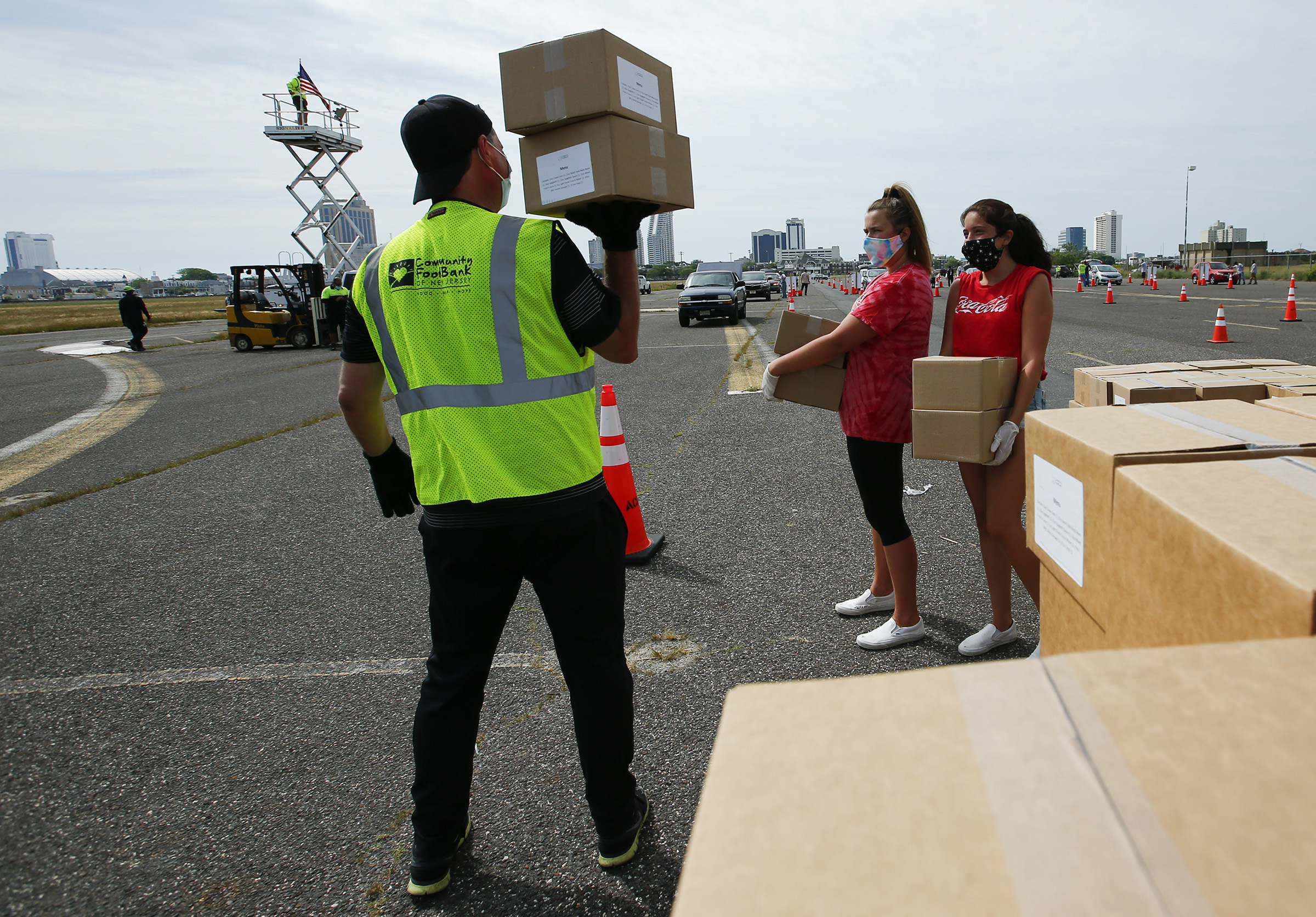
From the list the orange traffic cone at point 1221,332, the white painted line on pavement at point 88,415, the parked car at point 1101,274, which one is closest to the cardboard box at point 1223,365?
the white painted line on pavement at point 88,415

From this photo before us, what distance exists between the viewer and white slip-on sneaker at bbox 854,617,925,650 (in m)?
3.64

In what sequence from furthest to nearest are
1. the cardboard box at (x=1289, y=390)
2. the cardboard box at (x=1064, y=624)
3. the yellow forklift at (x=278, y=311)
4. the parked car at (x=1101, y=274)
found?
1. the parked car at (x=1101, y=274)
2. the yellow forklift at (x=278, y=311)
3. the cardboard box at (x=1289, y=390)
4. the cardboard box at (x=1064, y=624)

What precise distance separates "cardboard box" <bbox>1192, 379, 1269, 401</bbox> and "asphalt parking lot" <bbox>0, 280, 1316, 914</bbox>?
131 centimetres

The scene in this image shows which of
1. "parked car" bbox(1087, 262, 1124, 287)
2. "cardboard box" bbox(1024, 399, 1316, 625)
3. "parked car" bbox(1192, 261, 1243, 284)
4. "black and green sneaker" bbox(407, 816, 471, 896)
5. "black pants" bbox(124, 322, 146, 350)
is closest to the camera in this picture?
"cardboard box" bbox(1024, 399, 1316, 625)

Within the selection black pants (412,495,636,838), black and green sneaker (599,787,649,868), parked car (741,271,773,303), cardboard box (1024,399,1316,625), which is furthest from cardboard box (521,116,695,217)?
parked car (741,271,773,303)

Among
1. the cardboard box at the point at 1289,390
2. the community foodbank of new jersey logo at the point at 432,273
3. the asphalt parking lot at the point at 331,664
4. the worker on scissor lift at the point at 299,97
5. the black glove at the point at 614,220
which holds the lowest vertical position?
the asphalt parking lot at the point at 331,664

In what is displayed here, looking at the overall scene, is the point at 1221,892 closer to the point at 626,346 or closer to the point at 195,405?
the point at 626,346

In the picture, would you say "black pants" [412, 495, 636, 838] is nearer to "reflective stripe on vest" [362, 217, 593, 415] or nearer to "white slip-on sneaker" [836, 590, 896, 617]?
"reflective stripe on vest" [362, 217, 593, 415]

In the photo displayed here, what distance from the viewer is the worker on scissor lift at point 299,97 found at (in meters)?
45.2

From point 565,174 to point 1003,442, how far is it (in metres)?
1.90

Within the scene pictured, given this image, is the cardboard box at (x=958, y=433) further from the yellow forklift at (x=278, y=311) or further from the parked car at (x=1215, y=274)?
the parked car at (x=1215, y=274)

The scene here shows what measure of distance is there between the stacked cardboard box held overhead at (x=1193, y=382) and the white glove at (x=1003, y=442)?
0.94 feet

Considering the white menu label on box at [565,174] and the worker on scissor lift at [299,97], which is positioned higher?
the worker on scissor lift at [299,97]

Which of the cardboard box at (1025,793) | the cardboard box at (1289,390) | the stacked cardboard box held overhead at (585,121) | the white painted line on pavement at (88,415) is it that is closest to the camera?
the cardboard box at (1025,793)
